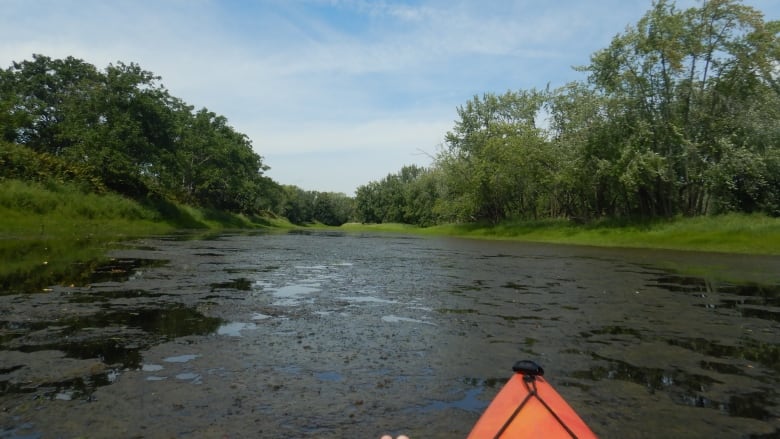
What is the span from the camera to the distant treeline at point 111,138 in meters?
37.3

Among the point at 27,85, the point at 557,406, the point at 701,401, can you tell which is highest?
the point at 27,85

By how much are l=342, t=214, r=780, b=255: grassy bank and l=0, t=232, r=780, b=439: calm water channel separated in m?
16.1

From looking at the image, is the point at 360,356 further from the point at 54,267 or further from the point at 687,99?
the point at 687,99

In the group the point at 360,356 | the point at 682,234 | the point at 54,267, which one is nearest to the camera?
the point at 360,356

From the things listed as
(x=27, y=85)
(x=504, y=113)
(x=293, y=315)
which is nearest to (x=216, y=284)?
(x=293, y=315)

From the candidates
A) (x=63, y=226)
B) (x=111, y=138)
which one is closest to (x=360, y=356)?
(x=63, y=226)

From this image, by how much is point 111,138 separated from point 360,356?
44.5 meters

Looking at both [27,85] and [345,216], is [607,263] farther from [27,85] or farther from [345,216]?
[345,216]

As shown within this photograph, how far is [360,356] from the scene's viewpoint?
6.30 metres

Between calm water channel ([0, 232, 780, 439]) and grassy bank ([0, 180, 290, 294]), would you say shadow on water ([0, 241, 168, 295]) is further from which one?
calm water channel ([0, 232, 780, 439])

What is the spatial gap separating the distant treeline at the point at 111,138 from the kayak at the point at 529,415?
119ft

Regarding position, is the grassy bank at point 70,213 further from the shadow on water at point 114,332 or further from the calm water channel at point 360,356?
the shadow on water at point 114,332

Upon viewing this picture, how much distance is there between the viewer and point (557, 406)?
2.81m

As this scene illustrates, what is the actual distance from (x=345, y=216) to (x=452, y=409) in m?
150
